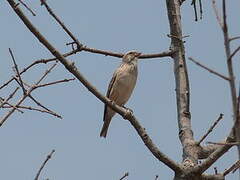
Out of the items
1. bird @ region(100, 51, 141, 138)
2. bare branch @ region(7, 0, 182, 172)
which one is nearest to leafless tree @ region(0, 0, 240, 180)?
bare branch @ region(7, 0, 182, 172)

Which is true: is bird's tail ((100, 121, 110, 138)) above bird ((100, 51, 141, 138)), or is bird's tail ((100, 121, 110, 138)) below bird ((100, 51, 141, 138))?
below

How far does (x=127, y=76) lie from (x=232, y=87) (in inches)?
331

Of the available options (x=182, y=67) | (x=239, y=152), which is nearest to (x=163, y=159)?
(x=182, y=67)

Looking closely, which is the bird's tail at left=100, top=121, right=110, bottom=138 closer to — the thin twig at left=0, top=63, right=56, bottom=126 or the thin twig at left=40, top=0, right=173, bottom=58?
the thin twig at left=40, top=0, right=173, bottom=58

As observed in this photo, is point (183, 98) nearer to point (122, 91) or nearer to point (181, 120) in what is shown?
point (181, 120)

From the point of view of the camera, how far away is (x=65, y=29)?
187 inches

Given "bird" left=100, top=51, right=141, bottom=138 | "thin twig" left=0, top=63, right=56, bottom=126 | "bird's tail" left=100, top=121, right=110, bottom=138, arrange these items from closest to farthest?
"thin twig" left=0, top=63, right=56, bottom=126, "bird" left=100, top=51, right=141, bottom=138, "bird's tail" left=100, top=121, right=110, bottom=138

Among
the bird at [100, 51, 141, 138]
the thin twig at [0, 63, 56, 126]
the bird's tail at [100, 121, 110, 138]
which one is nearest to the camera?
the thin twig at [0, 63, 56, 126]

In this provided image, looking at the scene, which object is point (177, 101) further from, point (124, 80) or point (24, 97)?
point (124, 80)

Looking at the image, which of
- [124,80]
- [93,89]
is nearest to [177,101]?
[93,89]

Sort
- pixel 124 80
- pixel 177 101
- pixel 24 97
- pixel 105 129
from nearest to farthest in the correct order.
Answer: pixel 24 97 < pixel 177 101 < pixel 124 80 < pixel 105 129

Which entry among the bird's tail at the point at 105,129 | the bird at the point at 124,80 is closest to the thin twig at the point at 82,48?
the bird at the point at 124,80

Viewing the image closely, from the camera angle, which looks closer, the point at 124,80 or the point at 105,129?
the point at 124,80

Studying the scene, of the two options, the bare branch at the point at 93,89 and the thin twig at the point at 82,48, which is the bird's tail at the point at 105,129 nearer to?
the thin twig at the point at 82,48
